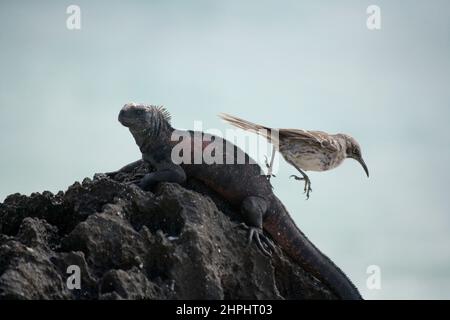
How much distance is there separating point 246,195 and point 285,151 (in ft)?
8.61

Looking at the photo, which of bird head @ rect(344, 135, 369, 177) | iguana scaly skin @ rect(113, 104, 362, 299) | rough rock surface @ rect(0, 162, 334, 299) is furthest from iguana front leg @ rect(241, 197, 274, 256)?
bird head @ rect(344, 135, 369, 177)

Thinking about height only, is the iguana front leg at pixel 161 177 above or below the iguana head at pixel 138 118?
below

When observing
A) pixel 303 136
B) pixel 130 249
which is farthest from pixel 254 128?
pixel 130 249

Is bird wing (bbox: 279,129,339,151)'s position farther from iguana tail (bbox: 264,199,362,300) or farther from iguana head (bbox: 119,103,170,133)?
iguana head (bbox: 119,103,170,133)

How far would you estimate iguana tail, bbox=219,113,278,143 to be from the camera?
677 inches

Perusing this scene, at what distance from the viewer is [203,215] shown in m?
13.7

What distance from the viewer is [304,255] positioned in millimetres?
15531

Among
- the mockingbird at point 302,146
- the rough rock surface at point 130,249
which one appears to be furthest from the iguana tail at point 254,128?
the rough rock surface at point 130,249

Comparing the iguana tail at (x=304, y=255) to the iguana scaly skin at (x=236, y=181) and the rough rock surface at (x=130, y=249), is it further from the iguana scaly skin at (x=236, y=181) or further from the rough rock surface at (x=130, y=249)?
the rough rock surface at (x=130, y=249)

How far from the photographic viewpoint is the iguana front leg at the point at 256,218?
14422 mm
